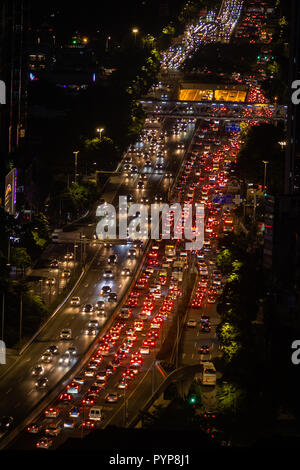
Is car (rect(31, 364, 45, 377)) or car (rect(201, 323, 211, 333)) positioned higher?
car (rect(201, 323, 211, 333))

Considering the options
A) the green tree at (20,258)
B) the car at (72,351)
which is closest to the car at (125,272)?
the green tree at (20,258)

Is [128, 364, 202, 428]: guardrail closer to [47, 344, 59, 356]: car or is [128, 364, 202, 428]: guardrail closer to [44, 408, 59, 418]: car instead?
[44, 408, 59, 418]: car

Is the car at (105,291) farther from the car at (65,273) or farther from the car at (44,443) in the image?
the car at (44,443)

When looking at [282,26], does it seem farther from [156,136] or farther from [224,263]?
[224,263]

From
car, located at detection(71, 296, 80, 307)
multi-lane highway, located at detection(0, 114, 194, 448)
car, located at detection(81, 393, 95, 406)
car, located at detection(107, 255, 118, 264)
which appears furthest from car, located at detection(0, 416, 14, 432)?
car, located at detection(107, 255, 118, 264)

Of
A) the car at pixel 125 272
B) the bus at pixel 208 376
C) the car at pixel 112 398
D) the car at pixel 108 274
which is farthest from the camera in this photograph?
the car at pixel 125 272

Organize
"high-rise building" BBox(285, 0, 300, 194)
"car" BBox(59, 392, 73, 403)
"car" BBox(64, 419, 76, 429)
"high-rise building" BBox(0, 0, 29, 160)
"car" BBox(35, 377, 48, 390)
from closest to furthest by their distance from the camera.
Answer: "car" BBox(64, 419, 76, 429) → "car" BBox(59, 392, 73, 403) → "car" BBox(35, 377, 48, 390) → "high-rise building" BBox(285, 0, 300, 194) → "high-rise building" BBox(0, 0, 29, 160)

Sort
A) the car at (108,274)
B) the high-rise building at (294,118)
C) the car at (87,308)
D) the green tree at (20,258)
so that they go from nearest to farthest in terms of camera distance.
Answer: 1. the car at (87,308)
2. the high-rise building at (294,118)
3. the green tree at (20,258)
4. the car at (108,274)

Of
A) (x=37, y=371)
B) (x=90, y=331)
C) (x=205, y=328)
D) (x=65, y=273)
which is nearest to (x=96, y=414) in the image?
(x=37, y=371)
